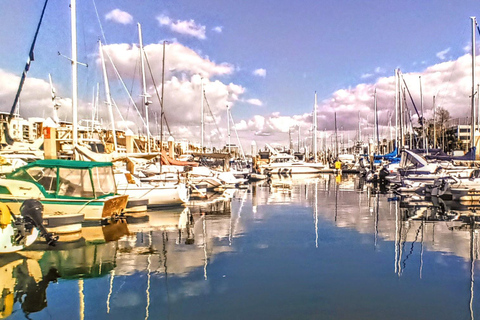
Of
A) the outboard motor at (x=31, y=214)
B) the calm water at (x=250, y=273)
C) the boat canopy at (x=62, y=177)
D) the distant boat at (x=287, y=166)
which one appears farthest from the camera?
the distant boat at (x=287, y=166)

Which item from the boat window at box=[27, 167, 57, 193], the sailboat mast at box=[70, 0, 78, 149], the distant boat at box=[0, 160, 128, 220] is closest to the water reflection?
the distant boat at box=[0, 160, 128, 220]

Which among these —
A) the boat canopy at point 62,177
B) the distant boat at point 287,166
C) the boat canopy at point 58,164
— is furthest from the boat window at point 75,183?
the distant boat at point 287,166

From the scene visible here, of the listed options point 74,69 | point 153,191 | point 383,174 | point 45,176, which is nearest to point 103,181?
point 45,176

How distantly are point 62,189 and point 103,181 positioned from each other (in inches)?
74.3

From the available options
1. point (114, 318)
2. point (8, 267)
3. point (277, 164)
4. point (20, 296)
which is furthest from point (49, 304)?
point (277, 164)

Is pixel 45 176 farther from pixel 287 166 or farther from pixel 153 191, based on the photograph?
pixel 287 166

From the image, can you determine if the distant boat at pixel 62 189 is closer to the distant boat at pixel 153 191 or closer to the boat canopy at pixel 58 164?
the boat canopy at pixel 58 164

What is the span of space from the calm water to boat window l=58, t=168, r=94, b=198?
1.58m

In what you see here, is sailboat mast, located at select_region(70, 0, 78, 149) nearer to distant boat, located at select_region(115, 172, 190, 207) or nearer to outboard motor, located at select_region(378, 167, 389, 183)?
distant boat, located at select_region(115, 172, 190, 207)

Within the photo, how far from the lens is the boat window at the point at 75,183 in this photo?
14711mm

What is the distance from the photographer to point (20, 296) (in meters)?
7.46

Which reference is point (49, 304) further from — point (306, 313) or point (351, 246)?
point (351, 246)

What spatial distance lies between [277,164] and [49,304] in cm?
5832

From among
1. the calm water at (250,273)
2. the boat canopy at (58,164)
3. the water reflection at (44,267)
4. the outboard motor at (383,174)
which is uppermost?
the boat canopy at (58,164)
